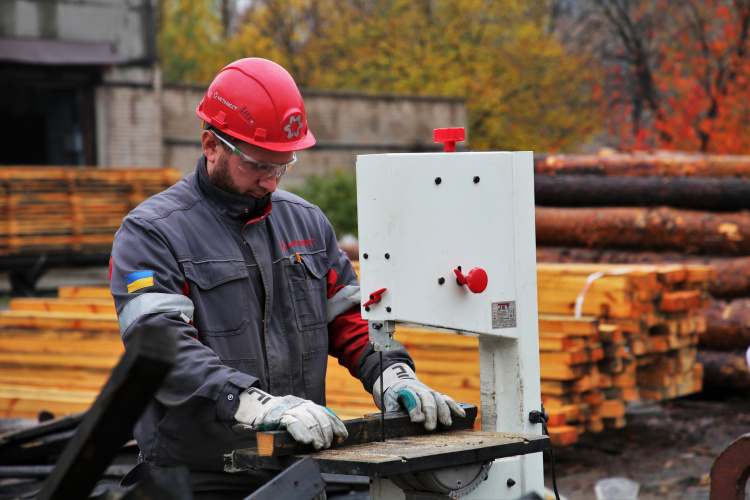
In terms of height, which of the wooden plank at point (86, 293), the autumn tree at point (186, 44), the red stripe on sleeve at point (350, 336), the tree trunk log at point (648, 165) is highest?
the autumn tree at point (186, 44)

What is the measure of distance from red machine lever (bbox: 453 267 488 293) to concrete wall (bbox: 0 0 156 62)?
15042mm

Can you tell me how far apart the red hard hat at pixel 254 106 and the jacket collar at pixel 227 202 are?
0.60 ft

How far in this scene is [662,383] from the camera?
721 centimetres

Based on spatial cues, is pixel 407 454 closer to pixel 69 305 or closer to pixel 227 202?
pixel 227 202

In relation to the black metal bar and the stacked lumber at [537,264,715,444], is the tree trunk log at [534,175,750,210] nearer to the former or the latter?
the stacked lumber at [537,264,715,444]

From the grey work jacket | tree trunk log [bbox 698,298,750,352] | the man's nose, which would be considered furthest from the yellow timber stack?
the man's nose

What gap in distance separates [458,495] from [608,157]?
770 centimetres

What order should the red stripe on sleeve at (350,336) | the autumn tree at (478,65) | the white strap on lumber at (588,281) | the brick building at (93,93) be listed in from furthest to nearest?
the autumn tree at (478,65) < the brick building at (93,93) < the white strap on lumber at (588,281) < the red stripe on sleeve at (350,336)

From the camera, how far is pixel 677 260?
888 cm

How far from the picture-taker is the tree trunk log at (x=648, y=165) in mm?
9352

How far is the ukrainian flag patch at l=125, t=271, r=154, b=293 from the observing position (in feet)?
9.30

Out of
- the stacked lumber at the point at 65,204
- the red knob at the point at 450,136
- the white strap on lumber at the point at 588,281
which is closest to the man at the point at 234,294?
the red knob at the point at 450,136

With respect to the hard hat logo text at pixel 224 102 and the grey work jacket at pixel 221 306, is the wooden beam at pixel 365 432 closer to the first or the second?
the grey work jacket at pixel 221 306

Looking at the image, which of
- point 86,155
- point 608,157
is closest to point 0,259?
point 86,155
